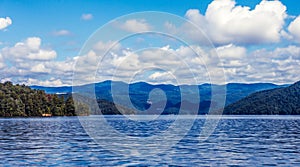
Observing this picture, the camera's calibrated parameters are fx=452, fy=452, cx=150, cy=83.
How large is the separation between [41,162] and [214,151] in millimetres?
19163

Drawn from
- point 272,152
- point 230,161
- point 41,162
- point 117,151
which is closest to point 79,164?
point 41,162

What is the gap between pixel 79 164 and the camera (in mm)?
38188

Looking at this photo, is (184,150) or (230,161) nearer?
(230,161)

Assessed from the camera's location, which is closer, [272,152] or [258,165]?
[258,165]

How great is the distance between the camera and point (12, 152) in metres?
47.4

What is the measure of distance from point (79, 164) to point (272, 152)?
21.3 meters

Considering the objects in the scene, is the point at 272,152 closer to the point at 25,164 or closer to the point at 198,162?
the point at 198,162

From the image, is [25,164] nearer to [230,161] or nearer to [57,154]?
[57,154]

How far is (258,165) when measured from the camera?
37844 mm

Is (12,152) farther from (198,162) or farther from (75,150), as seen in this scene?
(198,162)

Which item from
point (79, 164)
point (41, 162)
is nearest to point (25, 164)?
point (41, 162)

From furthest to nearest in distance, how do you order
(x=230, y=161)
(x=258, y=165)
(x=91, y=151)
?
(x=91, y=151) < (x=230, y=161) < (x=258, y=165)

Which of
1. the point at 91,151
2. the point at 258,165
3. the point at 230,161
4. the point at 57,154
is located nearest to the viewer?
the point at 258,165

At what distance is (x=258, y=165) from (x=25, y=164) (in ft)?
64.0
